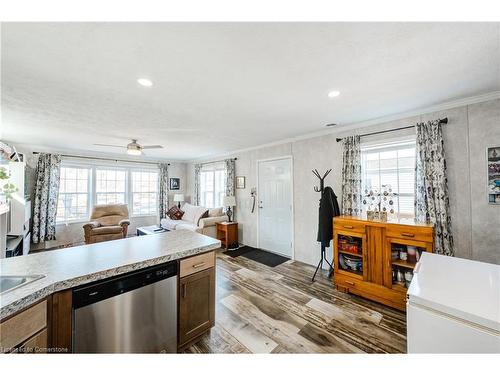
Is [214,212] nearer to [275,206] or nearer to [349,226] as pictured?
[275,206]

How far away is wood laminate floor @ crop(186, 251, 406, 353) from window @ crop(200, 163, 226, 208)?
309 cm

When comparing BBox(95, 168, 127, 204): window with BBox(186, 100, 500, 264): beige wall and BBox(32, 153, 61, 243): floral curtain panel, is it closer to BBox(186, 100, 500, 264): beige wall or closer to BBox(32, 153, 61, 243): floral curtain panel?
BBox(32, 153, 61, 243): floral curtain panel

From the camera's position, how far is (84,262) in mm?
1356

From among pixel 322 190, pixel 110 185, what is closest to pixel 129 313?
pixel 322 190

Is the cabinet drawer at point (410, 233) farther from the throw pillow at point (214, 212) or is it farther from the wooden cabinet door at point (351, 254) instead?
the throw pillow at point (214, 212)

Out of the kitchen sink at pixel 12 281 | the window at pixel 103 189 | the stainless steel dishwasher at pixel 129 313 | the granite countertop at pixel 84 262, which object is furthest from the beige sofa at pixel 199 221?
the kitchen sink at pixel 12 281

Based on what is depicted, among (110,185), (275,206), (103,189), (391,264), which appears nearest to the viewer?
(391,264)

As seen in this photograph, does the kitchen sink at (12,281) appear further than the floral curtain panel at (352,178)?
No

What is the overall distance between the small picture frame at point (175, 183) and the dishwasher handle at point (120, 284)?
5762 mm

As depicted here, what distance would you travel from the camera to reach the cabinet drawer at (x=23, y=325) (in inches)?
34.0

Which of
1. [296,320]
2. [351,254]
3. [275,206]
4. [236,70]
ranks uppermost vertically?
[236,70]

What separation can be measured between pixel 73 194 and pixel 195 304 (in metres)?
5.44

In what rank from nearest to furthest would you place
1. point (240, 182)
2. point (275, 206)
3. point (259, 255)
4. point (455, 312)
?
point (455, 312) → point (259, 255) → point (275, 206) → point (240, 182)

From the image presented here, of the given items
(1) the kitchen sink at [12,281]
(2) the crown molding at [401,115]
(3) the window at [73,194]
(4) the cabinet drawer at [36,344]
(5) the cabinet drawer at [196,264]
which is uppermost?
(2) the crown molding at [401,115]
